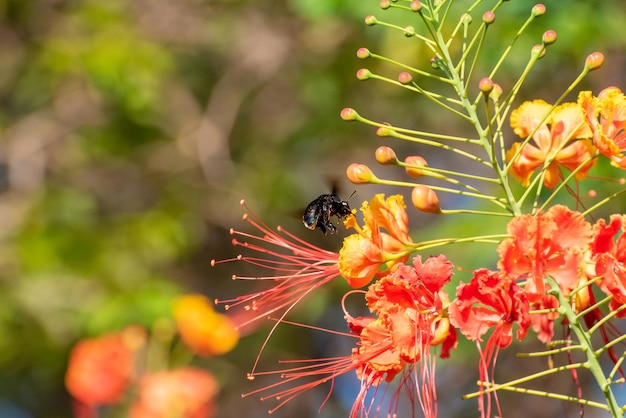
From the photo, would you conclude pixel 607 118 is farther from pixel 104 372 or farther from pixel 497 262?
pixel 104 372

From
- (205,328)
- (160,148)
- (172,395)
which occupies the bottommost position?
(160,148)

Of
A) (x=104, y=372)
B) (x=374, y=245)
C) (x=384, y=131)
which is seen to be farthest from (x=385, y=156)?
(x=104, y=372)

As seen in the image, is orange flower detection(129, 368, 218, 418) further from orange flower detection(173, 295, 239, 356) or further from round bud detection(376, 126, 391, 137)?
round bud detection(376, 126, 391, 137)

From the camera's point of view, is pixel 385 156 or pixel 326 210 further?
pixel 326 210

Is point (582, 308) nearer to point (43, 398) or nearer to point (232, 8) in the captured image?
point (232, 8)

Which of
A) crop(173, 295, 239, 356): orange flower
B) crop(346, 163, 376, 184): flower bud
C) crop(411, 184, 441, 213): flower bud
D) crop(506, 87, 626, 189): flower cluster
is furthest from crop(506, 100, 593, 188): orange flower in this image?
crop(173, 295, 239, 356): orange flower

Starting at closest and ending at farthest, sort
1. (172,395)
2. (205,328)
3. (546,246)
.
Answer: (546,246), (172,395), (205,328)
